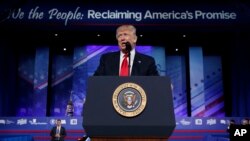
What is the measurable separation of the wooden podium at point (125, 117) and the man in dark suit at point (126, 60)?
428 millimetres

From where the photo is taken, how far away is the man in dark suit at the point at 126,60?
2.47 m

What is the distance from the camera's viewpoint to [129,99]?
6.64ft

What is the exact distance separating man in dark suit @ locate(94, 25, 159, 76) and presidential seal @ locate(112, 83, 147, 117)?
43 cm

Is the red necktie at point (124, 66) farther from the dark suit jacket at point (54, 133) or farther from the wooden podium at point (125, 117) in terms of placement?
the dark suit jacket at point (54, 133)

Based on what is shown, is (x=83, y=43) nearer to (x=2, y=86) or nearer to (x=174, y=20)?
(x=2, y=86)

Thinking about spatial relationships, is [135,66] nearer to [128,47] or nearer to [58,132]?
[128,47]

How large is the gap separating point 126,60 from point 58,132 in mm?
8199

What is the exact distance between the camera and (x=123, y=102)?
2.02 m

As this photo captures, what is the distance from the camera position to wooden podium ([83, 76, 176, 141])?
6.51 ft

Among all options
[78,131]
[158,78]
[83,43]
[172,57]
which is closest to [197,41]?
[172,57]

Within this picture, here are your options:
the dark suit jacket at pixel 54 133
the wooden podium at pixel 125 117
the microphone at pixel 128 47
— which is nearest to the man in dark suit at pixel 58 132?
the dark suit jacket at pixel 54 133

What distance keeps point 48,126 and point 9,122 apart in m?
1.18

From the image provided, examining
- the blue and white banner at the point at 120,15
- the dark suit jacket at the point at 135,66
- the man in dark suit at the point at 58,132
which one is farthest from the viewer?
the blue and white banner at the point at 120,15

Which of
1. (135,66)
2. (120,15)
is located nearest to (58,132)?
(120,15)
